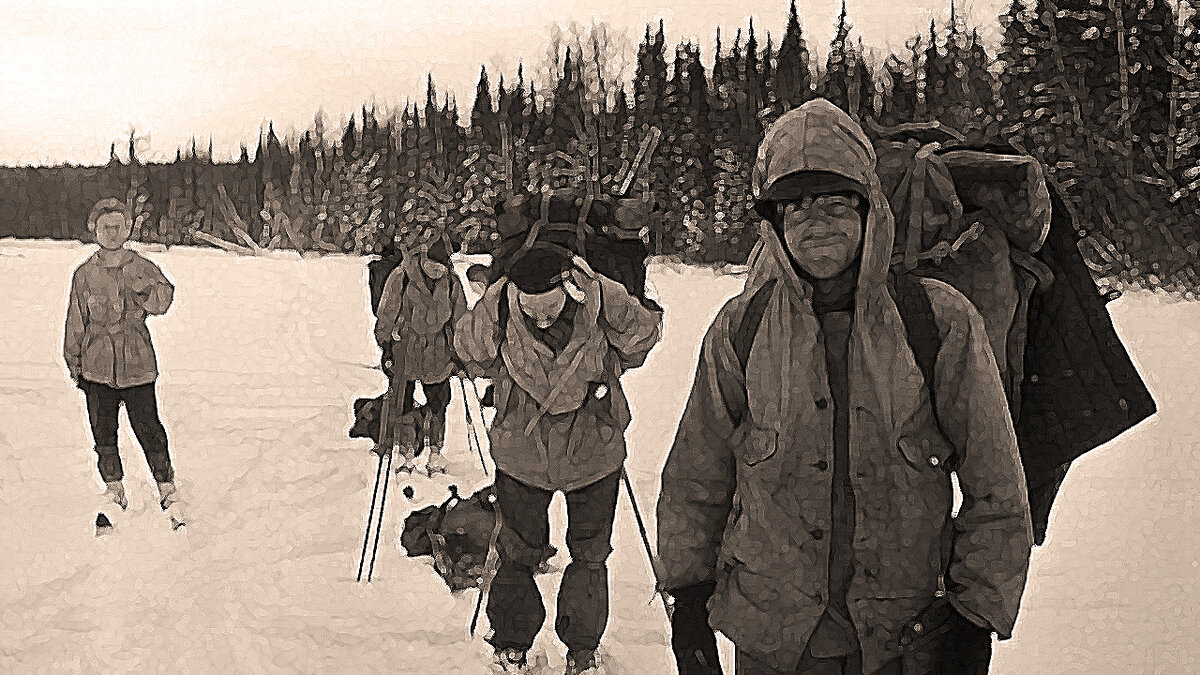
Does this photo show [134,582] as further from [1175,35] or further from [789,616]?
[1175,35]

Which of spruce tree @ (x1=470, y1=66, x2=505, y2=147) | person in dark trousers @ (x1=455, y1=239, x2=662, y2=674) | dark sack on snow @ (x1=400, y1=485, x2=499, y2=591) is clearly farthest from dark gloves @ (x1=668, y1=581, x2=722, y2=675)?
spruce tree @ (x1=470, y1=66, x2=505, y2=147)

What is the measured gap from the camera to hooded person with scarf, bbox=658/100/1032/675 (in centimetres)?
128

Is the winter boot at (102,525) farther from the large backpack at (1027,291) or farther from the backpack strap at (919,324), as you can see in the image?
the backpack strap at (919,324)

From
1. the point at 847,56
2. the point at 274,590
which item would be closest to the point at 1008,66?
the point at 847,56

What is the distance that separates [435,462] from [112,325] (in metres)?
1.56

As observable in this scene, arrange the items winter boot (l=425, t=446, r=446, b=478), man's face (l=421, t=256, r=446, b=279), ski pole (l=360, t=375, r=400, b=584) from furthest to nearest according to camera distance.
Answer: winter boot (l=425, t=446, r=446, b=478) → man's face (l=421, t=256, r=446, b=279) → ski pole (l=360, t=375, r=400, b=584)

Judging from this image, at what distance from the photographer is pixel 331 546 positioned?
12.2 feet

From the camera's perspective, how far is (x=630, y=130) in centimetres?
714

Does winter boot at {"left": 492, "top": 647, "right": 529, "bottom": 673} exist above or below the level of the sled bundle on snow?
below

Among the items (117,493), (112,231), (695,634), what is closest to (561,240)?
(695,634)

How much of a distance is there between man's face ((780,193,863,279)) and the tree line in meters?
1.80

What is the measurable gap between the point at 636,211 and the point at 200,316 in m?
8.15

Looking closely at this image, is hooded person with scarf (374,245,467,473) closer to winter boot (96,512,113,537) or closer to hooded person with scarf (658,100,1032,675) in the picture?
winter boot (96,512,113,537)

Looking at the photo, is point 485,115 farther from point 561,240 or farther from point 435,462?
point 561,240
